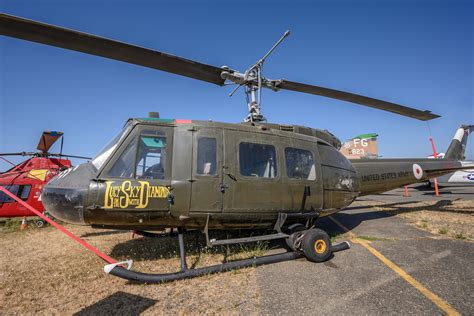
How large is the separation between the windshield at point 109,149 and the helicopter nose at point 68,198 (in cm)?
28

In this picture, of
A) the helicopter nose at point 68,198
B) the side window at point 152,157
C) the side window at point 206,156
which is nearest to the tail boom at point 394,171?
the side window at point 206,156

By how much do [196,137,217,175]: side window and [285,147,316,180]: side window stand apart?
1605mm

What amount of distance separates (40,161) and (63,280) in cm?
902

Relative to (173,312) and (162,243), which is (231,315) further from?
(162,243)

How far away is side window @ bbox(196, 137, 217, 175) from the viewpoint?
4746 millimetres

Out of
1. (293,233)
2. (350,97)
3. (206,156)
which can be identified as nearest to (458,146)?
(350,97)

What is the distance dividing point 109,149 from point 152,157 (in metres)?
0.77

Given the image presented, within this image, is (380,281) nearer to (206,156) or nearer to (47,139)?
(206,156)

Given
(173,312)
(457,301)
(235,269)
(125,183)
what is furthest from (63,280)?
(457,301)

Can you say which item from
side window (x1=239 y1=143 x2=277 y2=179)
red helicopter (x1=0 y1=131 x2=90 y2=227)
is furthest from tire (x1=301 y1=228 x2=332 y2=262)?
red helicopter (x1=0 y1=131 x2=90 y2=227)

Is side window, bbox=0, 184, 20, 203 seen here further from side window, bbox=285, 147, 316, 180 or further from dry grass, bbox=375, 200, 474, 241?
dry grass, bbox=375, 200, 474, 241

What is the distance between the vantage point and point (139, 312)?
3.28 meters

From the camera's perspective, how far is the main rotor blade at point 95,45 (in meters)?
3.50

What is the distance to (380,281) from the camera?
3982 millimetres
